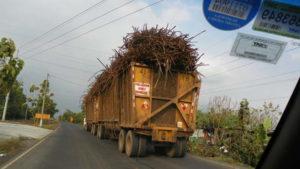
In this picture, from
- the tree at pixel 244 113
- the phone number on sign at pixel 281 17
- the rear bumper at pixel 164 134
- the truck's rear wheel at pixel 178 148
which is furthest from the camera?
the tree at pixel 244 113

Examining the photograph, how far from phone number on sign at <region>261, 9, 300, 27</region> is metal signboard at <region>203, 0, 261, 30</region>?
7 centimetres

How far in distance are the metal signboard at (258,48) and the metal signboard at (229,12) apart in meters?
0.09

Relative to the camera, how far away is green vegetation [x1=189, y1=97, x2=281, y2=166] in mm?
15783

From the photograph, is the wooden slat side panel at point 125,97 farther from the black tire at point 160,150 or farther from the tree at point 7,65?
the tree at point 7,65

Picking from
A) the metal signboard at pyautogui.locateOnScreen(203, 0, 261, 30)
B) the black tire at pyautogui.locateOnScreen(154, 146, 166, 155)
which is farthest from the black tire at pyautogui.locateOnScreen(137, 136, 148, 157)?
the metal signboard at pyautogui.locateOnScreen(203, 0, 261, 30)

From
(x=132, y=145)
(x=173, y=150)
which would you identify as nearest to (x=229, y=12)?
(x=132, y=145)

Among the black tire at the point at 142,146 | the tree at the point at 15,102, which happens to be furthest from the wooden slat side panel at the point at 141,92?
the tree at the point at 15,102

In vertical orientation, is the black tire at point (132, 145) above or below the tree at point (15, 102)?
below

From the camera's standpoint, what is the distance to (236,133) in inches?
736

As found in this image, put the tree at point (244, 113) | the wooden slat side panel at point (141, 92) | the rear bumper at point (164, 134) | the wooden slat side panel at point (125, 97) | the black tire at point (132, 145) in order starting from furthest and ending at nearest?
the tree at point (244, 113), the wooden slat side panel at point (125, 97), the black tire at point (132, 145), the wooden slat side panel at point (141, 92), the rear bumper at point (164, 134)

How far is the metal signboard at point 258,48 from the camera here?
2748 mm

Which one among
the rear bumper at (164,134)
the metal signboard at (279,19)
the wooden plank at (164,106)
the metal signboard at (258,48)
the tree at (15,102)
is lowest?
the rear bumper at (164,134)

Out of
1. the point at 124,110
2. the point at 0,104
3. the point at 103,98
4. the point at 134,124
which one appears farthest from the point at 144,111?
the point at 0,104

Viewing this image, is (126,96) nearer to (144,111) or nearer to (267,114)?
(144,111)
